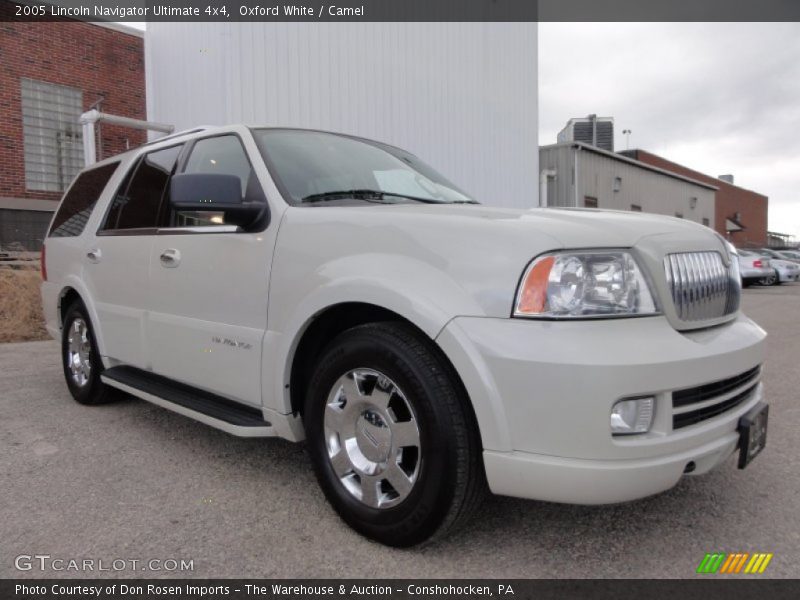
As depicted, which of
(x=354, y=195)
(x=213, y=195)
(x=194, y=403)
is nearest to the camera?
(x=213, y=195)

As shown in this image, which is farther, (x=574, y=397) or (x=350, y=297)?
(x=350, y=297)

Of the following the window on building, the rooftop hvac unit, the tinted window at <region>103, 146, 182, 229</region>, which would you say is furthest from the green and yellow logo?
the rooftop hvac unit

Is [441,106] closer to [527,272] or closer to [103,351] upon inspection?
[103,351]

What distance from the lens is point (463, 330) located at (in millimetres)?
1963

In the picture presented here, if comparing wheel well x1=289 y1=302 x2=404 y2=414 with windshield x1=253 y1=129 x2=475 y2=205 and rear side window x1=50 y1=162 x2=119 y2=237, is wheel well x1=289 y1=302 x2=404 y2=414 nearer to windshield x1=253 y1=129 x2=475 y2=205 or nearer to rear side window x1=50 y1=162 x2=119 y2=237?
windshield x1=253 y1=129 x2=475 y2=205

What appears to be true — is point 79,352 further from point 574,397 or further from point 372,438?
point 574,397

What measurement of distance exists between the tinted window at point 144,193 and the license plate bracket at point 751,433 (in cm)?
310

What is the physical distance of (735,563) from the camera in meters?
2.15

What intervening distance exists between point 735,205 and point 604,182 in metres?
27.2

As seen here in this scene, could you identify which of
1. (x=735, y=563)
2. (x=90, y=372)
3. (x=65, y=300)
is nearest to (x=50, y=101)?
(x=65, y=300)

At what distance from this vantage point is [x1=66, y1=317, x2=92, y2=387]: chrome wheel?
→ 4.24 m

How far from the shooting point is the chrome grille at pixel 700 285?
6.89ft

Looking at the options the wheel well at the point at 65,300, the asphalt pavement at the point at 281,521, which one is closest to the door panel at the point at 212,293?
the asphalt pavement at the point at 281,521

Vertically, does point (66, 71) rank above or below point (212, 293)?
above
